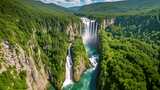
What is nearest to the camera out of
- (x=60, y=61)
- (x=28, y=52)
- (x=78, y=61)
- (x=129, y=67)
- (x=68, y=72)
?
(x=129, y=67)

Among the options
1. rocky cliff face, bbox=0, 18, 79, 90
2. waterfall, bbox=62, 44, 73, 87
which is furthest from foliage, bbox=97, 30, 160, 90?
rocky cliff face, bbox=0, 18, 79, 90

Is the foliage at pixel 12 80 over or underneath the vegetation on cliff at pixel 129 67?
over

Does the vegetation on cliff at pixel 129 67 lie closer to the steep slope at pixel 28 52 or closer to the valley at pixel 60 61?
the valley at pixel 60 61

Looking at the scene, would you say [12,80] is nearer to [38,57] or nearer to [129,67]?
[38,57]

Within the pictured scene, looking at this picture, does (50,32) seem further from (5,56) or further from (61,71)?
(5,56)

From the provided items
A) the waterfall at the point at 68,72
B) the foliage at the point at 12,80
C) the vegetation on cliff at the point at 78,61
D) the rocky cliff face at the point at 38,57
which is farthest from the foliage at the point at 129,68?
the foliage at the point at 12,80

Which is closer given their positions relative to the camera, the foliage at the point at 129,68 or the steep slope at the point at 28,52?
the steep slope at the point at 28,52

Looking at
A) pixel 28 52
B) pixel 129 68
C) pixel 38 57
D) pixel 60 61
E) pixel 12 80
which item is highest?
pixel 28 52

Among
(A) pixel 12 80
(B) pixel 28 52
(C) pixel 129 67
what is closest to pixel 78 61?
(B) pixel 28 52
